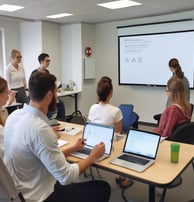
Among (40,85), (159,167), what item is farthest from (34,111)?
(159,167)

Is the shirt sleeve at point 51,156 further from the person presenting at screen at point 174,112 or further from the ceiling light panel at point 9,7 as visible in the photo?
the ceiling light panel at point 9,7

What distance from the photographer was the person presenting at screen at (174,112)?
8.34 feet

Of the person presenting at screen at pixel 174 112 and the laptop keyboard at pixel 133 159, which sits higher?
the person presenting at screen at pixel 174 112

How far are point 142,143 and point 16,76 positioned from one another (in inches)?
142

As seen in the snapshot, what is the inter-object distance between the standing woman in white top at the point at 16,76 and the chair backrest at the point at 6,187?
3658mm

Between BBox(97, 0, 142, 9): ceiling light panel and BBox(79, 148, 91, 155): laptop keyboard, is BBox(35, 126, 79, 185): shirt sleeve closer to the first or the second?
BBox(79, 148, 91, 155): laptop keyboard

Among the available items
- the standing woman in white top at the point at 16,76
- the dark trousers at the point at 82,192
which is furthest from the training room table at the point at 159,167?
the standing woman in white top at the point at 16,76

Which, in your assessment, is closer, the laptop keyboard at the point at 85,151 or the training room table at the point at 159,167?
the training room table at the point at 159,167

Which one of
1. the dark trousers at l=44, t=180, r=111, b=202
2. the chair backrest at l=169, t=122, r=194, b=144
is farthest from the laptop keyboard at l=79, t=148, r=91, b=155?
the chair backrest at l=169, t=122, r=194, b=144

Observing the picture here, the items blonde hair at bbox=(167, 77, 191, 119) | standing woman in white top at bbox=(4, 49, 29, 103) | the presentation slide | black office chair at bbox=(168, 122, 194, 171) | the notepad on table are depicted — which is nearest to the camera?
black office chair at bbox=(168, 122, 194, 171)

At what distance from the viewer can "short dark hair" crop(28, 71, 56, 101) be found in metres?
1.53

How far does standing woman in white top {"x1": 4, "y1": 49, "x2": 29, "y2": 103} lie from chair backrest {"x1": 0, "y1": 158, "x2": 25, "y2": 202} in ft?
12.0

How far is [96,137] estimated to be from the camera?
1.98 meters

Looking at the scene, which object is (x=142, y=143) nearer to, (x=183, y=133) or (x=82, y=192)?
(x=82, y=192)
